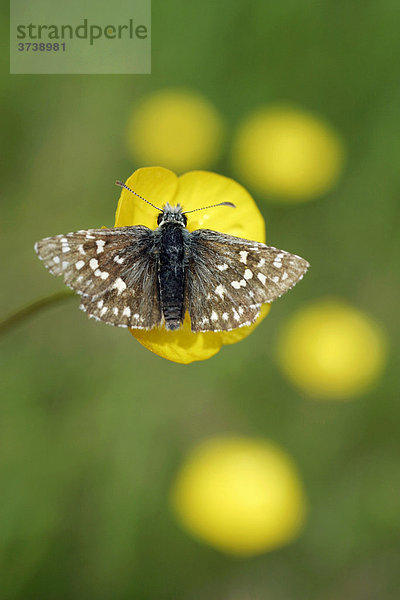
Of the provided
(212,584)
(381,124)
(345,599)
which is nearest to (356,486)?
(345,599)

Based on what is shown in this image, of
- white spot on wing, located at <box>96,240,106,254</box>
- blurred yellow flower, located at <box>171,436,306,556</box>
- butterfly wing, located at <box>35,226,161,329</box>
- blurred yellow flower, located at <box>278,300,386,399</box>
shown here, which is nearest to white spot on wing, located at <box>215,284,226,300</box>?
butterfly wing, located at <box>35,226,161,329</box>

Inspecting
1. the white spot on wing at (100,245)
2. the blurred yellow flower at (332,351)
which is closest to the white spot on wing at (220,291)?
the white spot on wing at (100,245)

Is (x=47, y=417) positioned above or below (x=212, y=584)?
above

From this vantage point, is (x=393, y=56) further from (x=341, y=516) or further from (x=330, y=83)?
(x=341, y=516)

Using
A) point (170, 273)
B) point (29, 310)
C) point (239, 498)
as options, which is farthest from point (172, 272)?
point (239, 498)

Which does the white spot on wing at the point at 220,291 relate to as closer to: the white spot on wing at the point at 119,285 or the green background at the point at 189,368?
the white spot on wing at the point at 119,285
